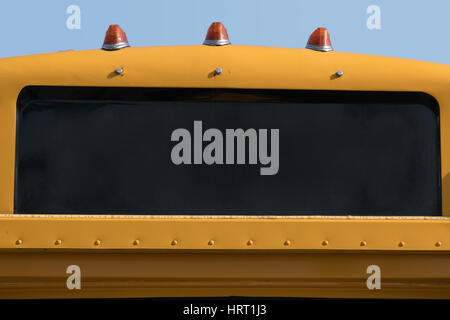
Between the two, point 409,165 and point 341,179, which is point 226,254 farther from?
point 409,165

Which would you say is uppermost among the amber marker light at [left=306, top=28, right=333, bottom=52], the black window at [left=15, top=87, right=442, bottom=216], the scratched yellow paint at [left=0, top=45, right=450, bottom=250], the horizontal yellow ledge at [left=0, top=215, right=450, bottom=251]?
the amber marker light at [left=306, top=28, right=333, bottom=52]

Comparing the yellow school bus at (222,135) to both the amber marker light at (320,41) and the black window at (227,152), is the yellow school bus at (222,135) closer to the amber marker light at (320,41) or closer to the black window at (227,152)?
the black window at (227,152)

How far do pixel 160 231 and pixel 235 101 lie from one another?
85 centimetres

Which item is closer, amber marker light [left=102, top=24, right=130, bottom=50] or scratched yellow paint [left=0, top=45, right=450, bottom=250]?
scratched yellow paint [left=0, top=45, right=450, bottom=250]

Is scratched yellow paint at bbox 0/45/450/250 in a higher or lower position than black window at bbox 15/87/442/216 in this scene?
higher

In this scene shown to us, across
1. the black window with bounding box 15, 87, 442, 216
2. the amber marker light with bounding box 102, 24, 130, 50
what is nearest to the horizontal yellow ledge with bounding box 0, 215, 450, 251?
the black window with bounding box 15, 87, 442, 216

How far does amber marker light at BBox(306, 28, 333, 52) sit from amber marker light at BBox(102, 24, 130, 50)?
1.08m

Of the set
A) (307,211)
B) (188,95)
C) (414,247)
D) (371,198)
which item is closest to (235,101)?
(188,95)

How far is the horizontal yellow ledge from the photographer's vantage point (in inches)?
113

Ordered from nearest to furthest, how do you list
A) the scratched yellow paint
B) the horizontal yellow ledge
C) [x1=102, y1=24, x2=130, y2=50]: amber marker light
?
→ the horizontal yellow ledge, the scratched yellow paint, [x1=102, y1=24, x2=130, y2=50]: amber marker light

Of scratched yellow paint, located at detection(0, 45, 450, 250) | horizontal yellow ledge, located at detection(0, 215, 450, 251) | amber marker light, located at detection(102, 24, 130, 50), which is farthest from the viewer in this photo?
amber marker light, located at detection(102, 24, 130, 50)

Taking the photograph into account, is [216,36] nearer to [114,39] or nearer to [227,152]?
[114,39]

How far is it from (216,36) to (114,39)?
58cm

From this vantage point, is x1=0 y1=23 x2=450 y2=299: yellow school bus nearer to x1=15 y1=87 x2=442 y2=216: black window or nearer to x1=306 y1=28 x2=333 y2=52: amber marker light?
x1=15 y1=87 x2=442 y2=216: black window
